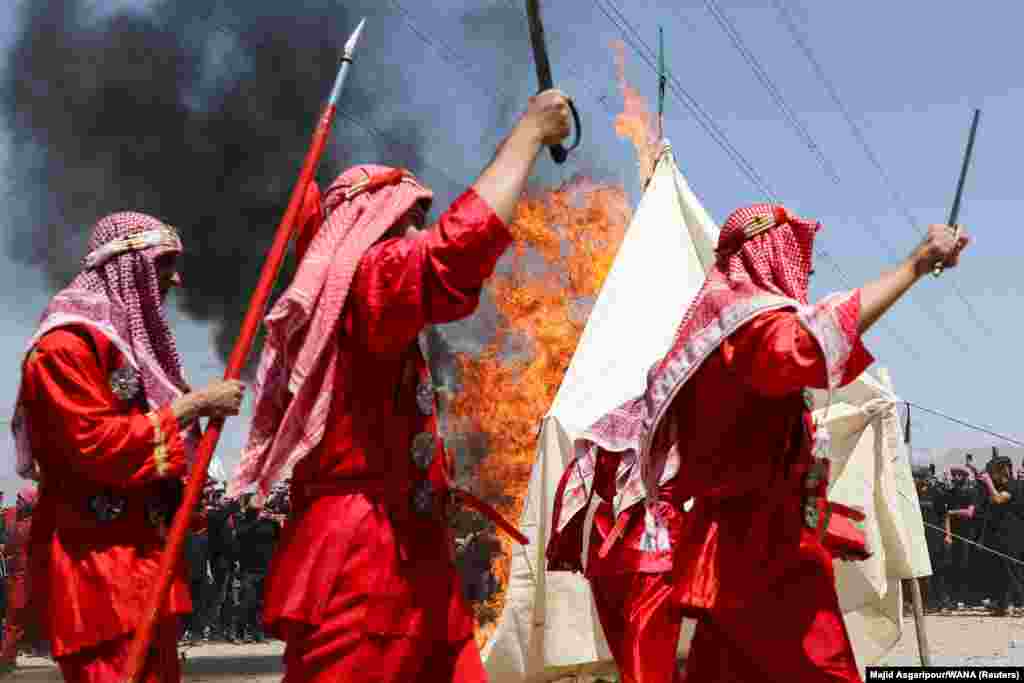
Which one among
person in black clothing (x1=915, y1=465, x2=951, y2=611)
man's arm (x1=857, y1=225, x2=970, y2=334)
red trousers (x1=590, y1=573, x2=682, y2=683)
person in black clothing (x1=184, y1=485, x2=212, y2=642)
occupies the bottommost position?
red trousers (x1=590, y1=573, x2=682, y2=683)

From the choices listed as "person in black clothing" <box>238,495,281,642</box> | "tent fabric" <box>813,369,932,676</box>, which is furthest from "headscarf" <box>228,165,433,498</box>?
"person in black clothing" <box>238,495,281,642</box>

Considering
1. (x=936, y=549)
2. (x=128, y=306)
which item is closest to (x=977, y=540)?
(x=936, y=549)

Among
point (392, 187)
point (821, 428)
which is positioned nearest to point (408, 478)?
point (392, 187)

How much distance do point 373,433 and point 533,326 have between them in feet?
32.7

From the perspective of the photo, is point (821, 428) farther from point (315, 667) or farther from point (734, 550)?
point (315, 667)

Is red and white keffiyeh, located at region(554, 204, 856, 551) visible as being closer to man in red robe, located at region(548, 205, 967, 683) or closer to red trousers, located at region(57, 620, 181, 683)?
man in red robe, located at region(548, 205, 967, 683)

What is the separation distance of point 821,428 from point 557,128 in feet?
5.56

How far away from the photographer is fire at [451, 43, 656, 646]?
1244 cm

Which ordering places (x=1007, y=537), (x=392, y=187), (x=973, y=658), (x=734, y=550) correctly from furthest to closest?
(x=1007, y=537)
(x=973, y=658)
(x=734, y=550)
(x=392, y=187)

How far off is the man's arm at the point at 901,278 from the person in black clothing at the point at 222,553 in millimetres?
12935

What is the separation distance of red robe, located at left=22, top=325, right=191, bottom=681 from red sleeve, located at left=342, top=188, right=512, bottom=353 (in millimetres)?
881

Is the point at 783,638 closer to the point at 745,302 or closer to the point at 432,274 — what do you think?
the point at 745,302

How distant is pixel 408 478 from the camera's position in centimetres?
354

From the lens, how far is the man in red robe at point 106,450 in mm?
3883
